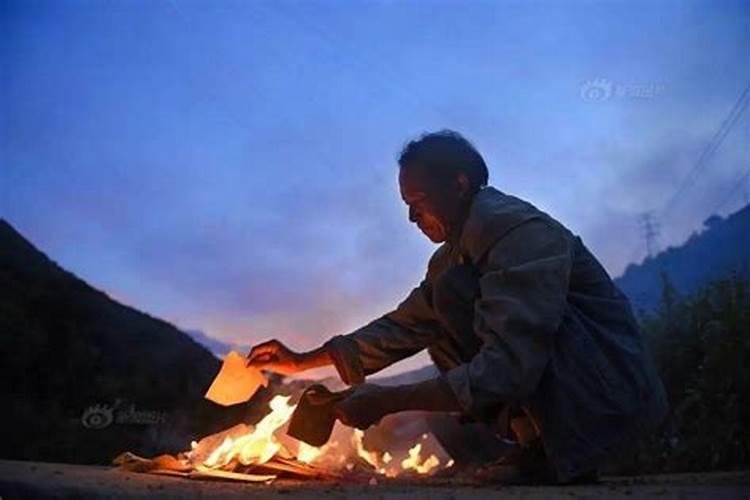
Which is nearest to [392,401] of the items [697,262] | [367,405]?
[367,405]

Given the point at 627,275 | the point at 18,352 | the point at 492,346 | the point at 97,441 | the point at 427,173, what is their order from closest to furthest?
the point at 492,346 < the point at 427,173 < the point at 97,441 < the point at 18,352 < the point at 627,275

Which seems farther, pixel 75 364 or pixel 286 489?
pixel 75 364

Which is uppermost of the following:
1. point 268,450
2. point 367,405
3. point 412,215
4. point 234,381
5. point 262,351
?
point 412,215

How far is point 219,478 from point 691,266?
5440 mm

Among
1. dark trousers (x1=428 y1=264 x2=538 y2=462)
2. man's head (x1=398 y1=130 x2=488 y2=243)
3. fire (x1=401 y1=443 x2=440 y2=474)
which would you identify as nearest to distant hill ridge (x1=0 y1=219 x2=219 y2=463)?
fire (x1=401 y1=443 x2=440 y2=474)

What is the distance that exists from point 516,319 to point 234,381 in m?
1.44

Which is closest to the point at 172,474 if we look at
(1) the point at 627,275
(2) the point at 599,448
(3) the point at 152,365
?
(2) the point at 599,448

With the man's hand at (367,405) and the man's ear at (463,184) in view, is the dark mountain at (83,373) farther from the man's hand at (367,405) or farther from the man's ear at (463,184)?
the man's ear at (463,184)

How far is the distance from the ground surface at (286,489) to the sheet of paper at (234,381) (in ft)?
2.32

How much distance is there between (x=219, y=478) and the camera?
6.72ft

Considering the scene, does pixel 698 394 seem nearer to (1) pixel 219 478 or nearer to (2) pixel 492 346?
(2) pixel 492 346

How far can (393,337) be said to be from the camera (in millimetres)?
2799

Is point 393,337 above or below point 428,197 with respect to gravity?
below

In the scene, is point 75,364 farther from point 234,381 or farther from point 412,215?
point 412,215
